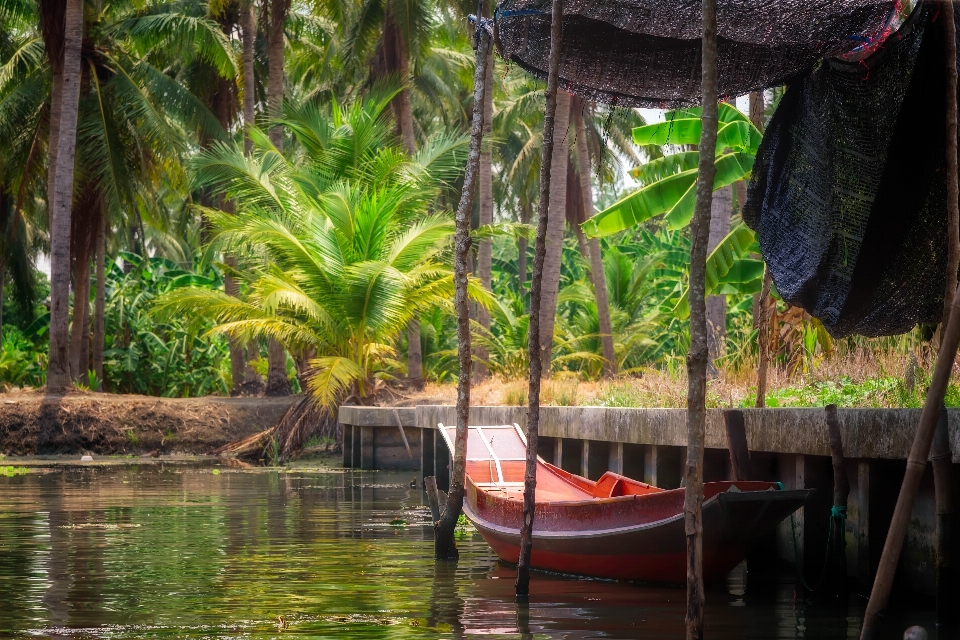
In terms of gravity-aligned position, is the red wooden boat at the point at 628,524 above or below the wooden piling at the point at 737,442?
below

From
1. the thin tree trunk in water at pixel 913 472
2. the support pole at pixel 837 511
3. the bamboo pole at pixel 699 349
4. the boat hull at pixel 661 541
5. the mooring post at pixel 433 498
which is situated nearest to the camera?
the thin tree trunk in water at pixel 913 472

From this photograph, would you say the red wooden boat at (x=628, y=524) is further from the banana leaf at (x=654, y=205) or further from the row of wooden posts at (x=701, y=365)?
the banana leaf at (x=654, y=205)

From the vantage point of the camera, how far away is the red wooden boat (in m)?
9.02

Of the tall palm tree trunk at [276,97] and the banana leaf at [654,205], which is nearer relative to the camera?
the banana leaf at [654,205]

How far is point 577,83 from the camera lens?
35.8 ft

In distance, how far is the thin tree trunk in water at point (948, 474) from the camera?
749 centimetres

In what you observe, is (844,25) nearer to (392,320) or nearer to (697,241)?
(697,241)

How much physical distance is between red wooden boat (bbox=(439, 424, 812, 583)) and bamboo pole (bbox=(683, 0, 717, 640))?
187 cm

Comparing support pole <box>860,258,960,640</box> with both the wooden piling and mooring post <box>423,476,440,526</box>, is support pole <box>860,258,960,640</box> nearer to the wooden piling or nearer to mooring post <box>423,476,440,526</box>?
the wooden piling

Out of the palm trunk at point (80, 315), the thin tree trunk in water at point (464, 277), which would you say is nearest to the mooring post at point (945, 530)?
the thin tree trunk in water at point (464, 277)

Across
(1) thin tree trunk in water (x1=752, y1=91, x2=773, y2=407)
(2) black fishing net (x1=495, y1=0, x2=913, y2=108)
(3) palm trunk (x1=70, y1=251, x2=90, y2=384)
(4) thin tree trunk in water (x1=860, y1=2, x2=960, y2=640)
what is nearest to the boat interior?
(1) thin tree trunk in water (x1=752, y1=91, x2=773, y2=407)

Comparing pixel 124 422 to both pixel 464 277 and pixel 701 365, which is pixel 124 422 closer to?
pixel 464 277

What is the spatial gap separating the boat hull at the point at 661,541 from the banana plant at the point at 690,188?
6.48 metres

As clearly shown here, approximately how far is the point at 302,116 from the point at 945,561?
867 inches
